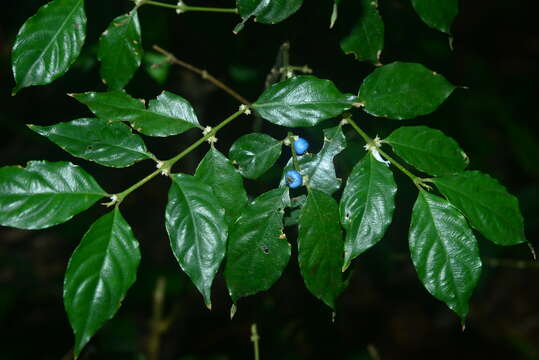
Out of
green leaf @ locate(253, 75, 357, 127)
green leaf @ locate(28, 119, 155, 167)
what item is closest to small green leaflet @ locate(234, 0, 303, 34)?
green leaf @ locate(253, 75, 357, 127)

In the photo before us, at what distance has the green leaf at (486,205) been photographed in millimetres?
1033

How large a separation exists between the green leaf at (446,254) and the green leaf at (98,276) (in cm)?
55

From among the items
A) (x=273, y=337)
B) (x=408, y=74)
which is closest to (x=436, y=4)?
(x=408, y=74)

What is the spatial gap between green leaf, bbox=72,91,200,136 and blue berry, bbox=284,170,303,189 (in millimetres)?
225

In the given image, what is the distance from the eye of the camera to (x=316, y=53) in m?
1.59

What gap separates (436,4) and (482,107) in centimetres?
258

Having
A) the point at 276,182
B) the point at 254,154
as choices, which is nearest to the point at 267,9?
the point at 254,154

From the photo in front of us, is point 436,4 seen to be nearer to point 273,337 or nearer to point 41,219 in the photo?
point 41,219

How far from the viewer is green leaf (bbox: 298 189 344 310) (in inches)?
39.4

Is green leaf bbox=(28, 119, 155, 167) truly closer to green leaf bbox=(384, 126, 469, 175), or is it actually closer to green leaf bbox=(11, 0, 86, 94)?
green leaf bbox=(11, 0, 86, 94)

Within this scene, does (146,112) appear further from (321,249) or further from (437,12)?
(437,12)

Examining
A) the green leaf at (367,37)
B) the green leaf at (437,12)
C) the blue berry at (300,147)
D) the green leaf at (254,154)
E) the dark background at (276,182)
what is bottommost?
the dark background at (276,182)

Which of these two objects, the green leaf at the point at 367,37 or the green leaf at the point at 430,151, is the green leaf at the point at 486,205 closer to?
the green leaf at the point at 430,151

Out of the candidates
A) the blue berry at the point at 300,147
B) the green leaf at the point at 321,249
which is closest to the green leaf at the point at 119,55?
the blue berry at the point at 300,147
